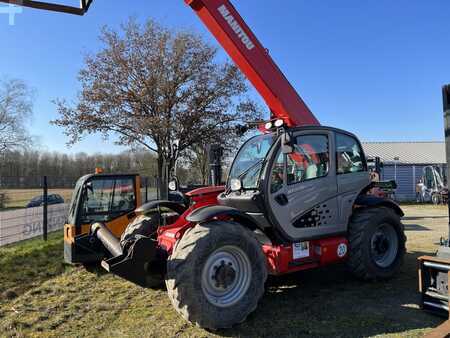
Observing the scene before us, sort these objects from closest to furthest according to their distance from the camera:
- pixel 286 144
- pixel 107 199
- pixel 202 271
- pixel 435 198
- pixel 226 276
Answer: pixel 202 271
pixel 226 276
pixel 286 144
pixel 107 199
pixel 435 198

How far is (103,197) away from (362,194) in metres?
4.81

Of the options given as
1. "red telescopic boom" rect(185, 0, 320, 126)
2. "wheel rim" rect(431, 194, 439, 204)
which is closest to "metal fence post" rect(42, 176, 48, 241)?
"red telescopic boom" rect(185, 0, 320, 126)

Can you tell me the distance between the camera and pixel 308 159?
5605 mm

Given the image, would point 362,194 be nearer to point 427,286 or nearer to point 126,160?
point 427,286

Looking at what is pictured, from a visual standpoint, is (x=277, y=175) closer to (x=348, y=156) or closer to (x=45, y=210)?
(x=348, y=156)

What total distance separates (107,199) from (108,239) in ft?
9.85

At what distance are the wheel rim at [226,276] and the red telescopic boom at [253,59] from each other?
2943 millimetres

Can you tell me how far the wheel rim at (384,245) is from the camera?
6.11 metres

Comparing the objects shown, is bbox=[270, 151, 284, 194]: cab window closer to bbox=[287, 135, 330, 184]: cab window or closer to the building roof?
bbox=[287, 135, 330, 184]: cab window

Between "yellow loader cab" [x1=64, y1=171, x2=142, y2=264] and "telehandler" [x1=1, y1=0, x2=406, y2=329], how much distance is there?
0.13 ft

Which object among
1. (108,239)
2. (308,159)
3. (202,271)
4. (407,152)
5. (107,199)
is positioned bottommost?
(202,271)

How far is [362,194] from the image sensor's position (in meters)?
6.41

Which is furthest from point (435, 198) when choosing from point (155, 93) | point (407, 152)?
point (155, 93)

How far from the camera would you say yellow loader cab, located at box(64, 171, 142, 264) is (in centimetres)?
736
